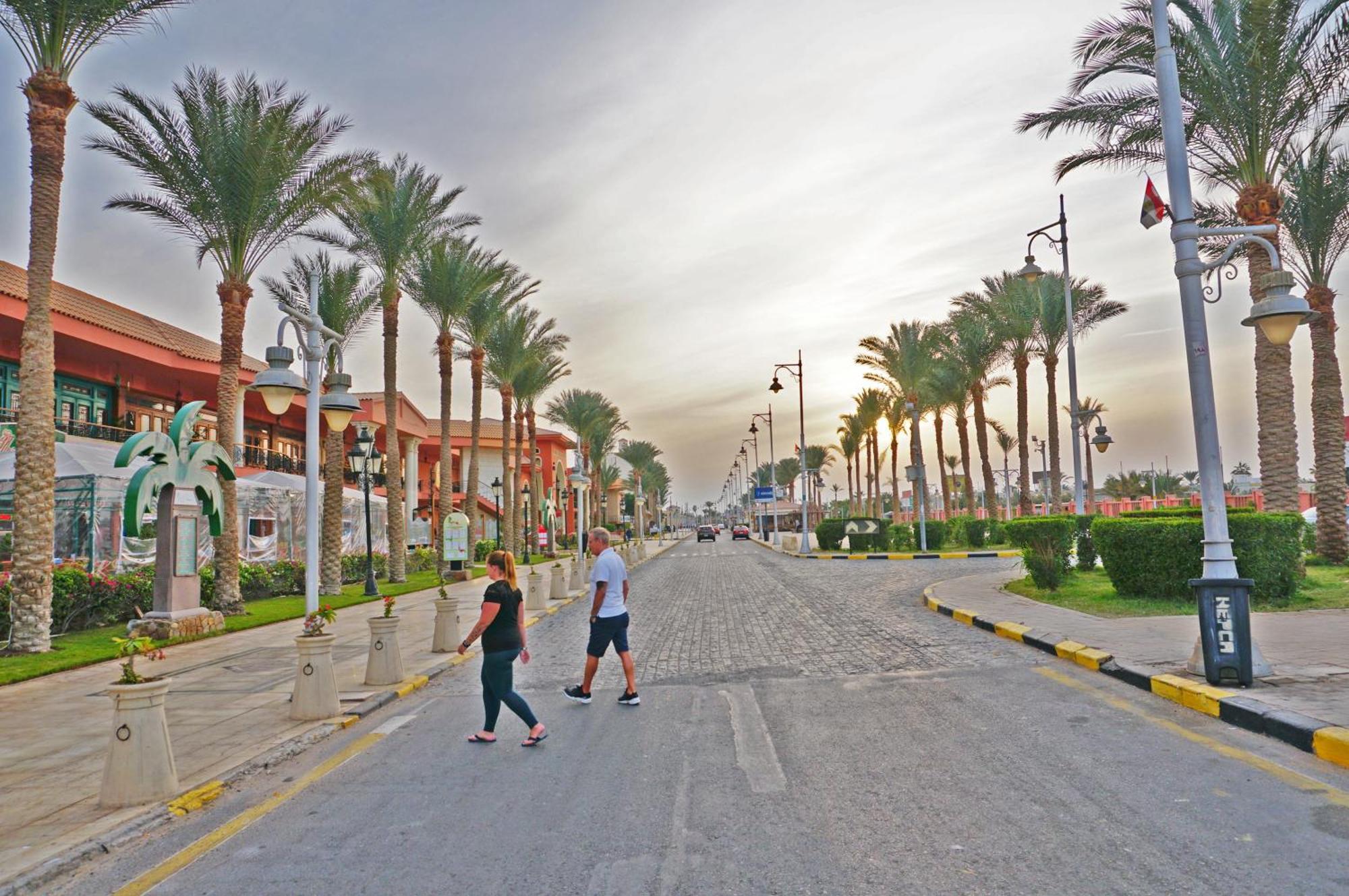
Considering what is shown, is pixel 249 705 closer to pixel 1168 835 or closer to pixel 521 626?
pixel 521 626

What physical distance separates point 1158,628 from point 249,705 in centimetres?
1077

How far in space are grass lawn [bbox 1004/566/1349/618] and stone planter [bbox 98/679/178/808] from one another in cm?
1165

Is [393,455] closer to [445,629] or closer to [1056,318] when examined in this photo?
[445,629]

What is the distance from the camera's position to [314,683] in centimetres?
778

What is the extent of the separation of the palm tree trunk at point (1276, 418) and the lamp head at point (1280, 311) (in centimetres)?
934

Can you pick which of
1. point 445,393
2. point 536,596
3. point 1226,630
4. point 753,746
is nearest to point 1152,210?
point 1226,630

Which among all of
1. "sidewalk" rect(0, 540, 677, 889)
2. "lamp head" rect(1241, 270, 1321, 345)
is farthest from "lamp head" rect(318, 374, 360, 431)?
"lamp head" rect(1241, 270, 1321, 345)

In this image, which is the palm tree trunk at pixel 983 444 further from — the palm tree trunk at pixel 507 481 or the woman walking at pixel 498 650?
the woman walking at pixel 498 650

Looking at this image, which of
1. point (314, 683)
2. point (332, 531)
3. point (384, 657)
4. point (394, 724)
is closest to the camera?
point (394, 724)

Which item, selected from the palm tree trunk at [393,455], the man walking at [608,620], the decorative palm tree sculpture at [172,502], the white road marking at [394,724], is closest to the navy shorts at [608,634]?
the man walking at [608,620]

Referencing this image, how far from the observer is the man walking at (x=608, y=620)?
789 centimetres

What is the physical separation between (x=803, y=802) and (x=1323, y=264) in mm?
19714

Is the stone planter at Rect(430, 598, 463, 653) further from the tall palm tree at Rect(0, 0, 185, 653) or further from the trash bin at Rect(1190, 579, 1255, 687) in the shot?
the trash bin at Rect(1190, 579, 1255, 687)

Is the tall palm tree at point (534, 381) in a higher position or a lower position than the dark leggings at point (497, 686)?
higher
